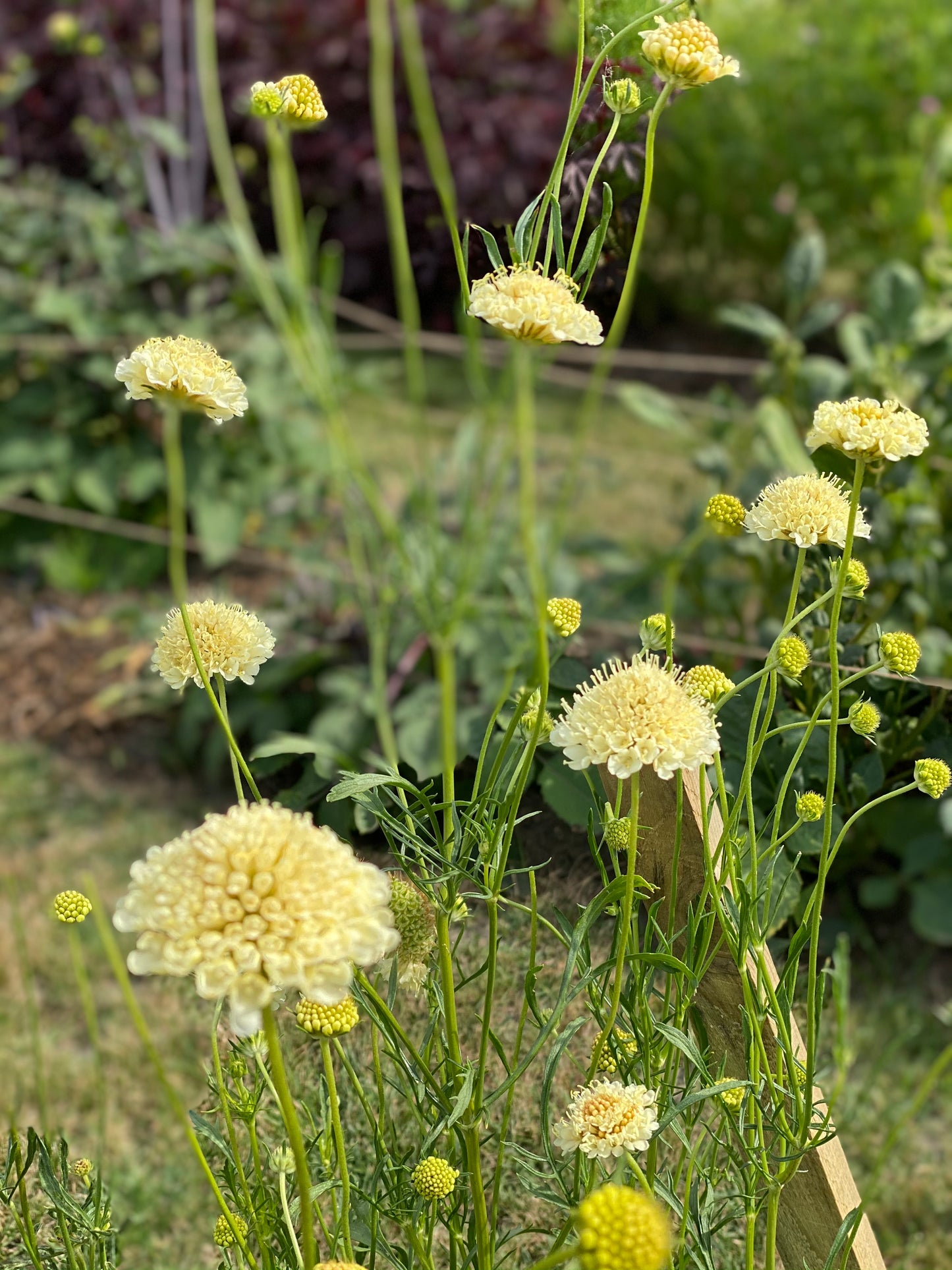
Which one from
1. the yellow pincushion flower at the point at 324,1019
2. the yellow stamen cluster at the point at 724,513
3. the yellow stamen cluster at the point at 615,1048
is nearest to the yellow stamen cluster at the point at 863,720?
the yellow stamen cluster at the point at 724,513

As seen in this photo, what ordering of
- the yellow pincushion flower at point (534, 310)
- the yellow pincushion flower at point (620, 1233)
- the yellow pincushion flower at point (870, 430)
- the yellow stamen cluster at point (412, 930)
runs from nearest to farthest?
the yellow pincushion flower at point (620, 1233)
the yellow pincushion flower at point (534, 310)
the yellow pincushion flower at point (870, 430)
the yellow stamen cluster at point (412, 930)

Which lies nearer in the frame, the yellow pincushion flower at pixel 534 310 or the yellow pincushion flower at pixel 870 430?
the yellow pincushion flower at pixel 534 310

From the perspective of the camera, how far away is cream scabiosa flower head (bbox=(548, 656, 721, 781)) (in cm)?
66

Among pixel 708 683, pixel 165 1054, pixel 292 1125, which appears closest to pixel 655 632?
pixel 708 683

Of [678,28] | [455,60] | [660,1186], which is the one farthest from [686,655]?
[455,60]

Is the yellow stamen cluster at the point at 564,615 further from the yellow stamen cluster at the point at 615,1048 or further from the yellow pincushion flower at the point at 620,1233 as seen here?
the yellow pincushion flower at the point at 620,1233

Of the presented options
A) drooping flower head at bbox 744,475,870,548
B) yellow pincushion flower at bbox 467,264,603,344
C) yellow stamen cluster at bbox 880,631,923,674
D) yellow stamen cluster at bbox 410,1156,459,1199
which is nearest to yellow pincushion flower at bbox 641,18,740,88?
yellow pincushion flower at bbox 467,264,603,344

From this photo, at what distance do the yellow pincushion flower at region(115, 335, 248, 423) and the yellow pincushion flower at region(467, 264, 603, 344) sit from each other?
135 millimetres

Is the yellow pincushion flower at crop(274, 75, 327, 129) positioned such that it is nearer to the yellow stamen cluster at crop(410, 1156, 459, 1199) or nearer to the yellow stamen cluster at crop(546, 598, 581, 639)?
the yellow stamen cluster at crop(546, 598, 581, 639)

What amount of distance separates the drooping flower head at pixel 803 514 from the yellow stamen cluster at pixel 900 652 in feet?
0.25

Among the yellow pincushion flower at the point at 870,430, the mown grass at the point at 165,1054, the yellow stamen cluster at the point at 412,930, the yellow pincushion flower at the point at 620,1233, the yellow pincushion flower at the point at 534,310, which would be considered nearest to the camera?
the yellow pincushion flower at the point at 620,1233

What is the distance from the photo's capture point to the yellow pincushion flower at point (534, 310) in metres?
0.59

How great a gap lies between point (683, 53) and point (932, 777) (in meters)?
0.45

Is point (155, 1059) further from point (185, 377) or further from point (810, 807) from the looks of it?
point (810, 807)
